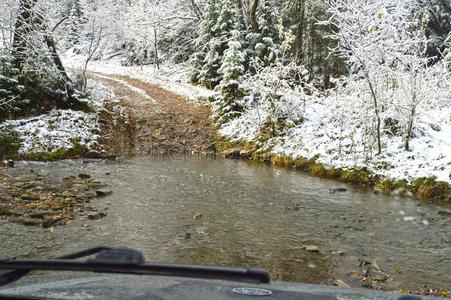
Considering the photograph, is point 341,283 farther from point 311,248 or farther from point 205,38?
point 205,38

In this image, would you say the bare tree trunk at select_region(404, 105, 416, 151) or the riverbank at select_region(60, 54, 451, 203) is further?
the bare tree trunk at select_region(404, 105, 416, 151)

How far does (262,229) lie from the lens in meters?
7.66

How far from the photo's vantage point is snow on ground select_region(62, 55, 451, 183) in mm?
12289

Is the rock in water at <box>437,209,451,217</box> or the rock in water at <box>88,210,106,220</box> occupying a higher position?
the rock in water at <box>437,209,451,217</box>

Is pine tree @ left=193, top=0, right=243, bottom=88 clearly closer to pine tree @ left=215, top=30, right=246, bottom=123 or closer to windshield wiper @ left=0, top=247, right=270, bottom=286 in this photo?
pine tree @ left=215, top=30, right=246, bottom=123

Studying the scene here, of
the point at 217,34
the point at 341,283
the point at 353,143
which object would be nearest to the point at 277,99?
the point at 353,143

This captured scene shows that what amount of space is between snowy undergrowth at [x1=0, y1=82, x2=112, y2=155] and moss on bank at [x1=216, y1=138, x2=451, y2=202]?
6.05m

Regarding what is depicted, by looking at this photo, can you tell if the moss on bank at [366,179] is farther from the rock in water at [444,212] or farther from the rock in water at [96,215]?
the rock in water at [96,215]

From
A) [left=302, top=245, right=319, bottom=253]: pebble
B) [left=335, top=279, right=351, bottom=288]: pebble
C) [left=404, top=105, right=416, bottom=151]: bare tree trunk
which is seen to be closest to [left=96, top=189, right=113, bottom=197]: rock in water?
[left=302, top=245, right=319, bottom=253]: pebble

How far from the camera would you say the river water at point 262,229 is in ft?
19.9

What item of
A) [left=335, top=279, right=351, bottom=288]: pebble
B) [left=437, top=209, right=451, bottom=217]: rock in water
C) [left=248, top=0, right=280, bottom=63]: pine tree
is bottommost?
[left=335, top=279, right=351, bottom=288]: pebble

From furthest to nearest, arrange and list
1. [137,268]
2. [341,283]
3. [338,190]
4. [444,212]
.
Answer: [338,190] → [444,212] → [341,283] → [137,268]

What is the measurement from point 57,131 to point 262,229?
33.1ft

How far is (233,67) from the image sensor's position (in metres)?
20.3
